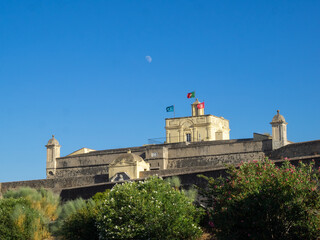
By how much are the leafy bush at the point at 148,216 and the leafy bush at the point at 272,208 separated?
6.81ft

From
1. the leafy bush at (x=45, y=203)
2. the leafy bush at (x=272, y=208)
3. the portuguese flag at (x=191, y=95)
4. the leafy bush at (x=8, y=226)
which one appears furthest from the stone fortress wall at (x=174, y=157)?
the leafy bush at (x=272, y=208)

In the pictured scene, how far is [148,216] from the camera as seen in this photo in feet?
51.9

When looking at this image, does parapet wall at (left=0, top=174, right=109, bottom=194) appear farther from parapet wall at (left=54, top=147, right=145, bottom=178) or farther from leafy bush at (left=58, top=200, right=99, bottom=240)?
leafy bush at (left=58, top=200, right=99, bottom=240)

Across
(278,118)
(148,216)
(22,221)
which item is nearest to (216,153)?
(278,118)

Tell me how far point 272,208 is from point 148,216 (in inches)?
168

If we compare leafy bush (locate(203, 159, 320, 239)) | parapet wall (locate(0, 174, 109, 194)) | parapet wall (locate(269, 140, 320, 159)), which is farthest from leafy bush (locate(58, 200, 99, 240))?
parapet wall (locate(269, 140, 320, 159))

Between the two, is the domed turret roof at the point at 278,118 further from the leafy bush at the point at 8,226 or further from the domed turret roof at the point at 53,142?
the leafy bush at the point at 8,226

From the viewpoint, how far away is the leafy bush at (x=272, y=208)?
1273 cm

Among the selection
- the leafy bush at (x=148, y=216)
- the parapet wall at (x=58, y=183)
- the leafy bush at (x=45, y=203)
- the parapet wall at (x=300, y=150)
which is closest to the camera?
the leafy bush at (x=148, y=216)

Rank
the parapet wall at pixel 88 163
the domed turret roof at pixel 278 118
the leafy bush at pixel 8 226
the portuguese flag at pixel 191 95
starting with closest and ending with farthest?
1. the leafy bush at pixel 8 226
2. the domed turret roof at pixel 278 118
3. the parapet wall at pixel 88 163
4. the portuguese flag at pixel 191 95

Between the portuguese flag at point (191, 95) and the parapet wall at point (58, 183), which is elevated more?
the portuguese flag at point (191, 95)

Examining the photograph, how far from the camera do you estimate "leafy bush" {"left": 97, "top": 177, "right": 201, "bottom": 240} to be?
15648mm

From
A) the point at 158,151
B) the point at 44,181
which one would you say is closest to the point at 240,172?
the point at 44,181

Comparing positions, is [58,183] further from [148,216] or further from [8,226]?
[148,216]
